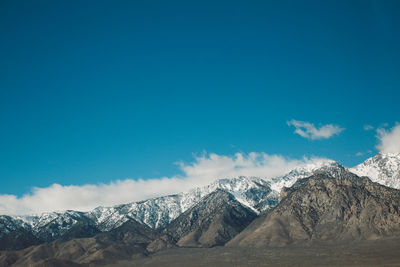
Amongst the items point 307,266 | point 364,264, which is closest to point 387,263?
point 364,264

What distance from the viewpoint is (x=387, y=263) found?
607ft

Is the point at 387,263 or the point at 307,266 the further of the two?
the point at 307,266

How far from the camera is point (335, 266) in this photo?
621 ft

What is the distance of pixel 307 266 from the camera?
653 feet

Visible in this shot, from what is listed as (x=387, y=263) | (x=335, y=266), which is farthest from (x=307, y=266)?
(x=387, y=263)

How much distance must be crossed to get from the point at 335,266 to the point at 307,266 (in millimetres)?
14097

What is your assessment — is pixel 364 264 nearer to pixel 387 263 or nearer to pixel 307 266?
pixel 387 263

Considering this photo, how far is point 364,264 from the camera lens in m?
191

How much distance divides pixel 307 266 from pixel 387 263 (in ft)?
112

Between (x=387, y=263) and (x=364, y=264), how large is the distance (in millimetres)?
9889

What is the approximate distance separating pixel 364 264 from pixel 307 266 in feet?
80.5

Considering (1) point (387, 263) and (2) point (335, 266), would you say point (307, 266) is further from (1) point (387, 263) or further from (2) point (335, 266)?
(1) point (387, 263)
